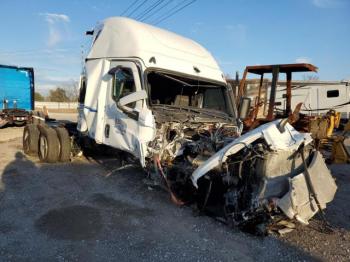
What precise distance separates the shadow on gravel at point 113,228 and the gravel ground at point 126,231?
11 mm

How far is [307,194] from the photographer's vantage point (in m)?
4.34

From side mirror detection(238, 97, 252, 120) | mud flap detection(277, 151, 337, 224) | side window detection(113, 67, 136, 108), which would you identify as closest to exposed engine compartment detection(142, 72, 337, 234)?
mud flap detection(277, 151, 337, 224)

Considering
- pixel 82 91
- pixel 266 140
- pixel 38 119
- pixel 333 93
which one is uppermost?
pixel 333 93

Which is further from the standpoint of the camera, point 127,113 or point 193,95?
point 193,95

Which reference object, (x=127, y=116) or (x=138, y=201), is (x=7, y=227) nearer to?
(x=138, y=201)

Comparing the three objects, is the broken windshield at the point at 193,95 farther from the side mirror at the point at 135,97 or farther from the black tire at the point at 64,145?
the black tire at the point at 64,145

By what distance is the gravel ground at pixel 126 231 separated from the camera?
13.3ft

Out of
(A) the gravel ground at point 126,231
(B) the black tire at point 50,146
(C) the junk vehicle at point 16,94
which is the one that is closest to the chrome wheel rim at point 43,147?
(B) the black tire at point 50,146

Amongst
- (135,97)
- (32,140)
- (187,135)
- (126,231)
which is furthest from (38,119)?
(126,231)

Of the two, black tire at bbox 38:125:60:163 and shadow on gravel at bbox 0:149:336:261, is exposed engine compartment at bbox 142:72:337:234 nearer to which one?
shadow on gravel at bbox 0:149:336:261

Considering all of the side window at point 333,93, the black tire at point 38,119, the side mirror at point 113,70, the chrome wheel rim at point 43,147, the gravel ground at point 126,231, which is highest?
the side window at point 333,93

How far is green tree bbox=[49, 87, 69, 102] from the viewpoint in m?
62.6

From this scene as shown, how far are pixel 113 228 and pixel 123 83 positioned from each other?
117 inches

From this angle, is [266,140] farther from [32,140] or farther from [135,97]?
[32,140]
